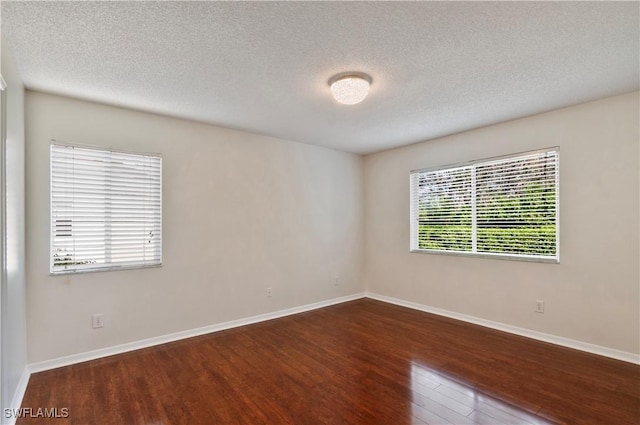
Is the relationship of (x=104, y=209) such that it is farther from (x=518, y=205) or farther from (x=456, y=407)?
(x=518, y=205)

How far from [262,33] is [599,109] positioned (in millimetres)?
3274

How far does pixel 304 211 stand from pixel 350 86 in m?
2.43

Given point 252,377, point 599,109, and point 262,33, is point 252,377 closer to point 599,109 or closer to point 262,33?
point 262,33

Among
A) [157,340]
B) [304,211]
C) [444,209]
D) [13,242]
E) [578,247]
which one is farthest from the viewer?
[304,211]

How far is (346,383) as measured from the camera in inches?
98.5

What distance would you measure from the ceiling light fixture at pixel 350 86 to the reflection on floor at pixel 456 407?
2.35 metres

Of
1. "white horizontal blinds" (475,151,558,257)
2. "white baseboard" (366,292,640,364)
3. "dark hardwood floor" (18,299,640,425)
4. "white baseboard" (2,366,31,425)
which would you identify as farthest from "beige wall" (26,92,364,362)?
"white horizontal blinds" (475,151,558,257)

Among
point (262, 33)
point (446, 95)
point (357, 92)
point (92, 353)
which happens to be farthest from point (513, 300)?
point (92, 353)

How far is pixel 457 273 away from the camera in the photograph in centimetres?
417

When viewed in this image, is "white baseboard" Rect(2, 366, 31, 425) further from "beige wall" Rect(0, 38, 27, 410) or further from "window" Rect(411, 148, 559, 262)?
"window" Rect(411, 148, 559, 262)

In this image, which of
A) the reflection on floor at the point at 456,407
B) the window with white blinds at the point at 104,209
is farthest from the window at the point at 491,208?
the window with white blinds at the point at 104,209

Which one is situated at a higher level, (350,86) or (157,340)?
(350,86)

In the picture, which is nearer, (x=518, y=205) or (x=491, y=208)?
(x=518, y=205)

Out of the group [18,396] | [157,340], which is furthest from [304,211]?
[18,396]
